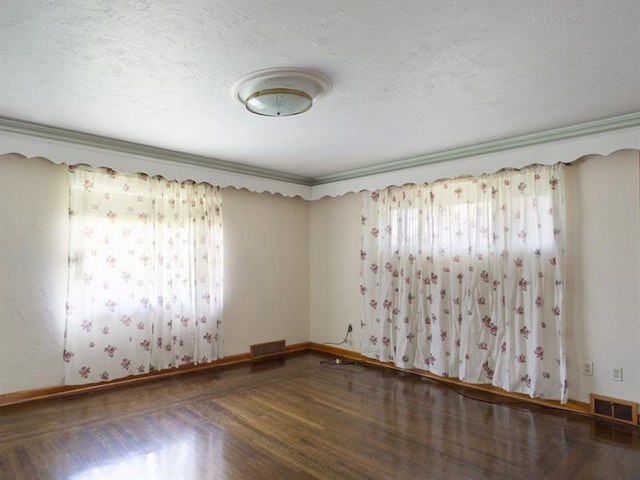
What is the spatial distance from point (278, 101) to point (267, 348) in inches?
135

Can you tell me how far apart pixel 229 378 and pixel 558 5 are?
13.0ft

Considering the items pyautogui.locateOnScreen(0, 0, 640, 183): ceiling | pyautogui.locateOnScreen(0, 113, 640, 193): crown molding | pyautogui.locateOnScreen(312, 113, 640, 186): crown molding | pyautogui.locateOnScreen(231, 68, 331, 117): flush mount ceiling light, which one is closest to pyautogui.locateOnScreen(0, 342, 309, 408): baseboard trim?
pyautogui.locateOnScreen(0, 113, 640, 193): crown molding

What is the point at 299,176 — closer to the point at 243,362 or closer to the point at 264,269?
the point at 264,269

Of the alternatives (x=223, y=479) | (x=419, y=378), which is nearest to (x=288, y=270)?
(x=419, y=378)

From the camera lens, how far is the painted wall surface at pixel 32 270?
3285mm

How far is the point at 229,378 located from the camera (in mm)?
4113

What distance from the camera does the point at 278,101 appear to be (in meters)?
Result: 2.52

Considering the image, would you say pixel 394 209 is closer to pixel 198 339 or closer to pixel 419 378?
pixel 419 378

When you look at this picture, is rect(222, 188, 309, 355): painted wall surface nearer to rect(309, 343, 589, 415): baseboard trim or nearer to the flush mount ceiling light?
rect(309, 343, 589, 415): baseboard trim

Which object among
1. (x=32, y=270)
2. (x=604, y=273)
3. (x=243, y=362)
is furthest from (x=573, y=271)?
(x=32, y=270)

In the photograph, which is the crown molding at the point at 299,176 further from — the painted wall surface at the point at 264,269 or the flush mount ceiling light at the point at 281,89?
the flush mount ceiling light at the point at 281,89

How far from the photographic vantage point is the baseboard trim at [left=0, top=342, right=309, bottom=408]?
10.9 feet

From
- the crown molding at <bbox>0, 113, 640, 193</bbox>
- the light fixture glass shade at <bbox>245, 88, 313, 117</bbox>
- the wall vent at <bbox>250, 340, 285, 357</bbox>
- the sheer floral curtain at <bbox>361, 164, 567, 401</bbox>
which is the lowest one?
the wall vent at <bbox>250, 340, 285, 357</bbox>

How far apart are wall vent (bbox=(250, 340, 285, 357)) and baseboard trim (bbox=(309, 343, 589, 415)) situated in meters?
0.53
